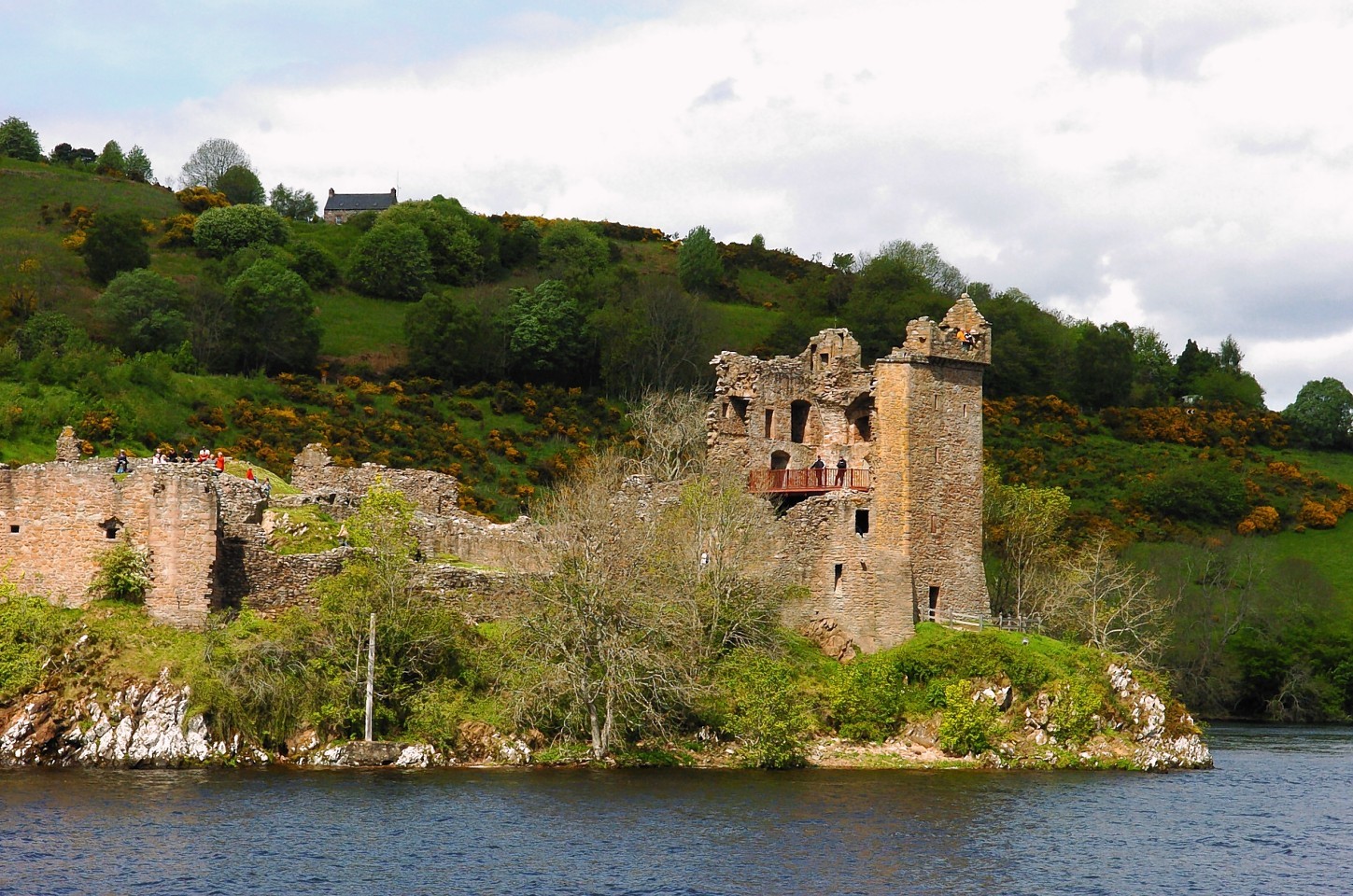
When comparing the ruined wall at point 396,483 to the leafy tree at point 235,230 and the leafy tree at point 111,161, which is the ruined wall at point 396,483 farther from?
the leafy tree at point 111,161

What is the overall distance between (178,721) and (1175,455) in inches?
2925

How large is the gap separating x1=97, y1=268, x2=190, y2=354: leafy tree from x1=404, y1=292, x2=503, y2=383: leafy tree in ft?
43.9

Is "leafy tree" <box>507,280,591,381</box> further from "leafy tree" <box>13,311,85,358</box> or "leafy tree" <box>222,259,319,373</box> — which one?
"leafy tree" <box>13,311,85,358</box>

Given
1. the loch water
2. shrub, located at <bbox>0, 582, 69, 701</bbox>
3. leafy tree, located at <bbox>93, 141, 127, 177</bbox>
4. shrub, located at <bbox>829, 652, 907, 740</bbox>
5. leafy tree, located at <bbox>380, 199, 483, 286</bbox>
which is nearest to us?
the loch water

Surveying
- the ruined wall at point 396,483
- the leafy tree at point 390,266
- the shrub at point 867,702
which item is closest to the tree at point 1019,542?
the shrub at point 867,702

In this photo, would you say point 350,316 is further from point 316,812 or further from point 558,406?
point 316,812

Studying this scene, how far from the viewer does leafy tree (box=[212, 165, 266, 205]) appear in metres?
139

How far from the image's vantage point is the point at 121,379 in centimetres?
7662

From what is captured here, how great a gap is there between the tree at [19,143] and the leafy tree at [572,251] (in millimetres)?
44140

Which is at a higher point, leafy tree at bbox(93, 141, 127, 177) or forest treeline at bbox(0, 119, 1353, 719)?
leafy tree at bbox(93, 141, 127, 177)

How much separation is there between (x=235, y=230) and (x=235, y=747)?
77.1m

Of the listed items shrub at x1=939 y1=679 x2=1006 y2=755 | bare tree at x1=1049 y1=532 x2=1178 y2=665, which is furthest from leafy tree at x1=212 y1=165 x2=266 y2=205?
shrub at x1=939 y1=679 x2=1006 y2=755

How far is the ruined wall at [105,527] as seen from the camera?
44.3m

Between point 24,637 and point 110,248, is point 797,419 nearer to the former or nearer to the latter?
point 24,637
